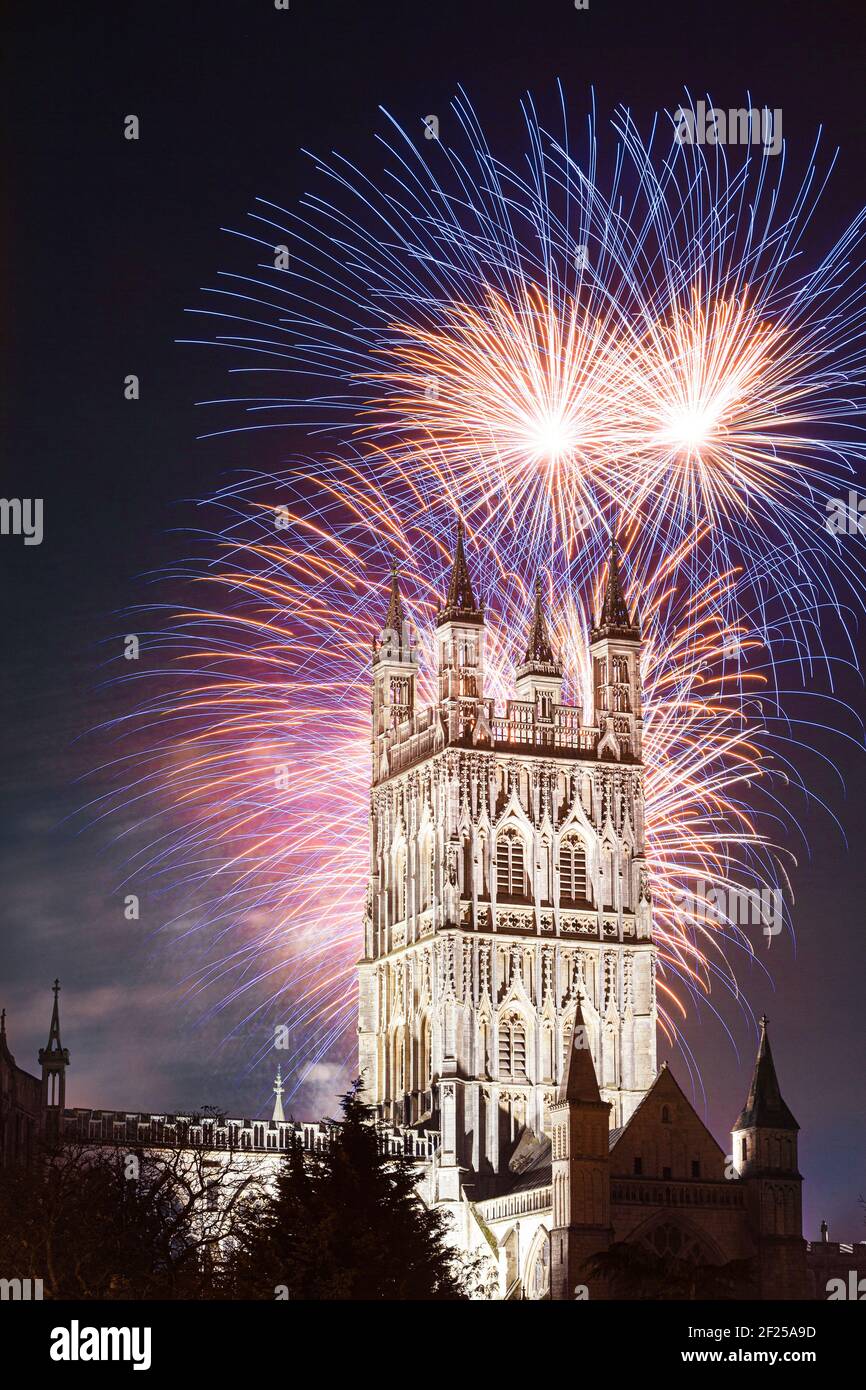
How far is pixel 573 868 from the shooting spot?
99.6 metres

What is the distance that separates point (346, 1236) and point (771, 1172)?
72.7 feet

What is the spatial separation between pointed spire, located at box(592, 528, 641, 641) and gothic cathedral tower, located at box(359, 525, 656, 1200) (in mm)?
51

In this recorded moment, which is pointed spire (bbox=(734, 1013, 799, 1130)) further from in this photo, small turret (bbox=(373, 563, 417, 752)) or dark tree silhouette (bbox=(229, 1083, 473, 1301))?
small turret (bbox=(373, 563, 417, 752))

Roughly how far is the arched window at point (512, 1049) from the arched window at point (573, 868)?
17.8 feet

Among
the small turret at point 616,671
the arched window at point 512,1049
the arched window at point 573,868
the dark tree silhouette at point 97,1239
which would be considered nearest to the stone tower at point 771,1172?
the arched window at point 512,1049

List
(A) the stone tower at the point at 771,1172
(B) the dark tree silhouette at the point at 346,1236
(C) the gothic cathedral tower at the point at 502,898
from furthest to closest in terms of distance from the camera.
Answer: (C) the gothic cathedral tower at the point at 502,898 < (A) the stone tower at the point at 771,1172 < (B) the dark tree silhouette at the point at 346,1236

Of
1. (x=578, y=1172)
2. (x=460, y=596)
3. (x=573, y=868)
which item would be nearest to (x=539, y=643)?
(x=460, y=596)

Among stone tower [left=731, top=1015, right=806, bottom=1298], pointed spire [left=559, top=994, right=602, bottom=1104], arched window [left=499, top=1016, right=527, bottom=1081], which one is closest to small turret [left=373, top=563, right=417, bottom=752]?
arched window [left=499, top=1016, right=527, bottom=1081]

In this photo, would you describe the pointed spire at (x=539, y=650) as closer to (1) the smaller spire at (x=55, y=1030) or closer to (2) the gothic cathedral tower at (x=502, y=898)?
(2) the gothic cathedral tower at (x=502, y=898)

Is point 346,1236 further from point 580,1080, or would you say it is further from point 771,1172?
point 771,1172

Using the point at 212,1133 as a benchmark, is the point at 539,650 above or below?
above

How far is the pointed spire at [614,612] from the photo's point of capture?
331 feet
